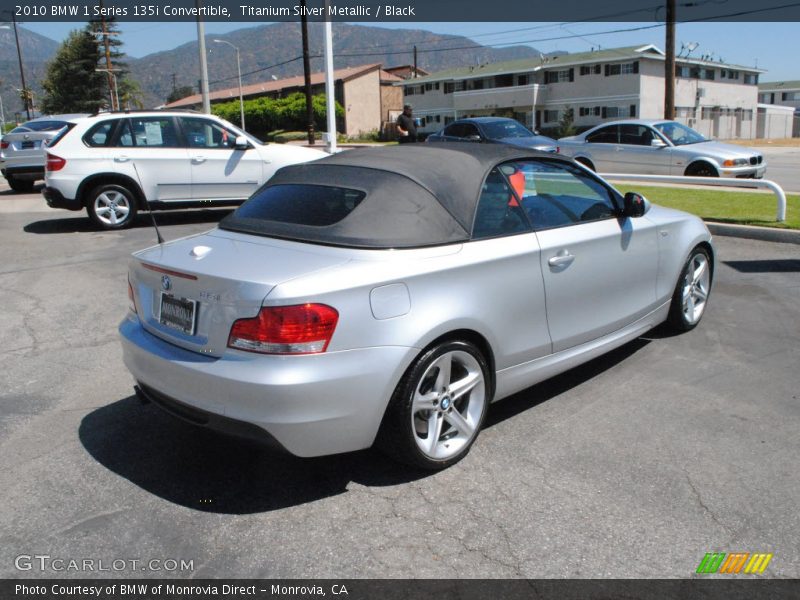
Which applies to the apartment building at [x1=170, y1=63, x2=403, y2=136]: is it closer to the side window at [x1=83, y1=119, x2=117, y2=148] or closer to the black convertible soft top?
the side window at [x1=83, y1=119, x2=117, y2=148]

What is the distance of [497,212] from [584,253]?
0.70m

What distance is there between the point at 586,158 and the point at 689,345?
44.7ft

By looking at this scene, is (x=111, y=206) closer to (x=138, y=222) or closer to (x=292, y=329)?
(x=138, y=222)

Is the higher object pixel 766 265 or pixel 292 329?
pixel 292 329

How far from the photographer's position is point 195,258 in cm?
358

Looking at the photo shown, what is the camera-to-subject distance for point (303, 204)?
4.02 meters

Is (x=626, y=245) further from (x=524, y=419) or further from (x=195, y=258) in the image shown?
(x=195, y=258)

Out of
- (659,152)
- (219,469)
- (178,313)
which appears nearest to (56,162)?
(178,313)

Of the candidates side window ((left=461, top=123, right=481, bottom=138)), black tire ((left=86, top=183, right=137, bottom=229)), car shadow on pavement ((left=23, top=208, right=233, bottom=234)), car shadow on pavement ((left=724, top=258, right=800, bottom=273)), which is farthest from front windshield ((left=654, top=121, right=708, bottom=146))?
black tire ((left=86, top=183, right=137, bottom=229))

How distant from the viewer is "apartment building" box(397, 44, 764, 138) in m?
54.7

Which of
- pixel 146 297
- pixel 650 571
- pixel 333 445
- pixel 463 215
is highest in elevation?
pixel 463 215

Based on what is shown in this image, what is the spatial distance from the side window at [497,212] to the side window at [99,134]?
866 cm

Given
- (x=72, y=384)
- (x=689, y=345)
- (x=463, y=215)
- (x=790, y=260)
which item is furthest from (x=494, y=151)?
(x=790, y=260)

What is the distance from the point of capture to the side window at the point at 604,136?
18188 millimetres
